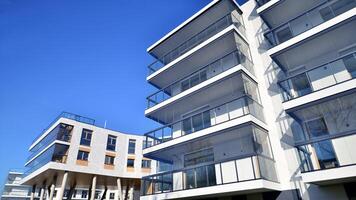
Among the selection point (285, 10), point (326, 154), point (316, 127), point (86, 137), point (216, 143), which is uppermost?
point (285, 10)

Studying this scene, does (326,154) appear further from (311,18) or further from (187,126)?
(187,126)

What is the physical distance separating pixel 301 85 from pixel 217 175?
660 centimetres

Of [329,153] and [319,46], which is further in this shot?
[319,46]

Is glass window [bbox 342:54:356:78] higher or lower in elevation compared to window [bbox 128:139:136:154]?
lower

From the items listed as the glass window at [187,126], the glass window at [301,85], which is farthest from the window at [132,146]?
the glass window at [301,85]

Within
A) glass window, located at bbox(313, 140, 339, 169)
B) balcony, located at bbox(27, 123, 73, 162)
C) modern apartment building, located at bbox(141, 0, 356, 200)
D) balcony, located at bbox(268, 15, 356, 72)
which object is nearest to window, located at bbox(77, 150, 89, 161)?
balcony, located at bbox(27, 123, 73, 162)

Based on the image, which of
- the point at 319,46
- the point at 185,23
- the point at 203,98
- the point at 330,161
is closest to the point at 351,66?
the point at 319,46

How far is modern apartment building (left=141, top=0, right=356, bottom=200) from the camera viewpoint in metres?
9.59

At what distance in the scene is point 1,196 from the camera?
197ft

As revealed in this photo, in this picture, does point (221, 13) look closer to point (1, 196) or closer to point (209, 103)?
point (209, 103)

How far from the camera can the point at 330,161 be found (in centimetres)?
913

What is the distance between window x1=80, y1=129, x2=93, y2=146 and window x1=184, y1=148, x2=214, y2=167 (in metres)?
17.3

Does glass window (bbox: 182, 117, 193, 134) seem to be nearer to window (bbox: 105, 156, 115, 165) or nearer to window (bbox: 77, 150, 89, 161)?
window (bbox: 77, 150, 89, 161)

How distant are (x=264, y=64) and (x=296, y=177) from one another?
6.96 meters
